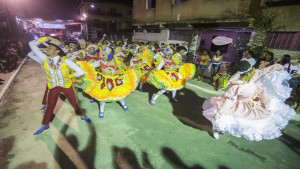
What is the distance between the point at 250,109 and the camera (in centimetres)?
314

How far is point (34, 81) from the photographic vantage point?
7180 mm

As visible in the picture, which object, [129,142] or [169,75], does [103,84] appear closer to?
[129,142]

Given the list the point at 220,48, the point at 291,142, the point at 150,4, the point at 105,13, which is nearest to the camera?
the point at 291,142

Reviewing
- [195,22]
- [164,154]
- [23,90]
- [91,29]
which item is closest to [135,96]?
[164,154]

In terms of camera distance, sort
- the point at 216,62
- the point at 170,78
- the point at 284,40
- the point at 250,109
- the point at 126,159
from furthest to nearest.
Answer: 1. the point at 216,62
2. the point at 284,40
3. the point at 170,78
4. the point at 250,109
5. the point at 126,159

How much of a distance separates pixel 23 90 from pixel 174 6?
41.1 feet

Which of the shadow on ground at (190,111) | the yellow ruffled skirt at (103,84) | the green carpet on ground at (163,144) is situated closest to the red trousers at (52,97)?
the yellow ruffled skirt at (103,84)

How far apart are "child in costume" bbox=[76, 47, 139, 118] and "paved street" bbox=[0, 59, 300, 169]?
799 mm

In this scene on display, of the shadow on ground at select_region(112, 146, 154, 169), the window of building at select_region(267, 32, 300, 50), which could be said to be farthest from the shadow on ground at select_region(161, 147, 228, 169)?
the window of building at select_region(267, 32, 300, 50)

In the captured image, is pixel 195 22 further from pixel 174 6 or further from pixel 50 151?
pixel 50 151

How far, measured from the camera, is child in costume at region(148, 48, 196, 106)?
489 centimetres

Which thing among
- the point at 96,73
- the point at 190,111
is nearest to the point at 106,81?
the point at 96,73

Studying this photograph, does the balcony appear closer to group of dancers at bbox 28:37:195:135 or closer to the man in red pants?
group of dancers at bbox 28:37:195:135

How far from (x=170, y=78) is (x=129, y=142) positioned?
2539mm
